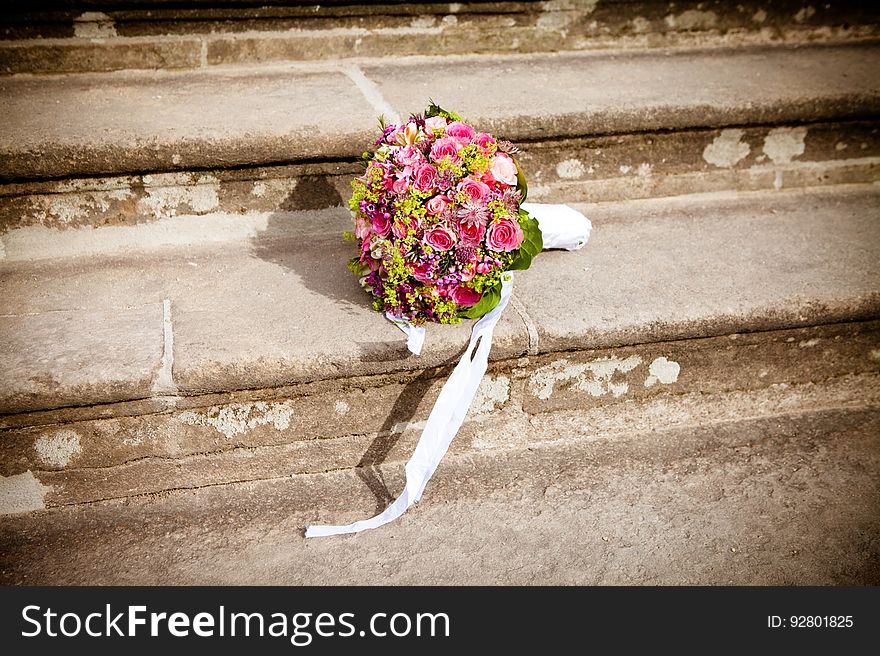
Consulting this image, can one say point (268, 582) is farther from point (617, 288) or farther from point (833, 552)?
point (833, 552)

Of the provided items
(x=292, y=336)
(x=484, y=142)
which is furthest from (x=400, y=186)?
(x=292, y=336)

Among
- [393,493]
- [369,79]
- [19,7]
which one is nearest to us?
[393,493]

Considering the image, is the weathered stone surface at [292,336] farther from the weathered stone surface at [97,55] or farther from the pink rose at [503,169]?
the weathered stone surface at [97,55]

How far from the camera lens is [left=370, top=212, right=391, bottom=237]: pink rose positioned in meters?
1.81

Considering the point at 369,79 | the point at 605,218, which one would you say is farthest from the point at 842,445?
the point at 369,79

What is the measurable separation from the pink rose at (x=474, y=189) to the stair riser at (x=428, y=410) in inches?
20.4

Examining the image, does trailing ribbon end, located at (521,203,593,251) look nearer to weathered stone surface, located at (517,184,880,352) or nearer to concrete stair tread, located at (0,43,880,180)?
weathered stone surface, located at (517,184,880,352)

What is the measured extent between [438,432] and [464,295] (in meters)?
0.37

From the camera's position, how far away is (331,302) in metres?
2.09

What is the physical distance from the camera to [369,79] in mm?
2797

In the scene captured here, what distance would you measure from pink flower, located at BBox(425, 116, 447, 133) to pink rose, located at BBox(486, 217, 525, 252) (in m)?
0.30

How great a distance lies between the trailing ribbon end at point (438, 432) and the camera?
1896mm

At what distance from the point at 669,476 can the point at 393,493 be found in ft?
2.68

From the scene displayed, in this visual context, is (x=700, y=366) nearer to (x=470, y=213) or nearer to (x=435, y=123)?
A: (x=470, y=213)
